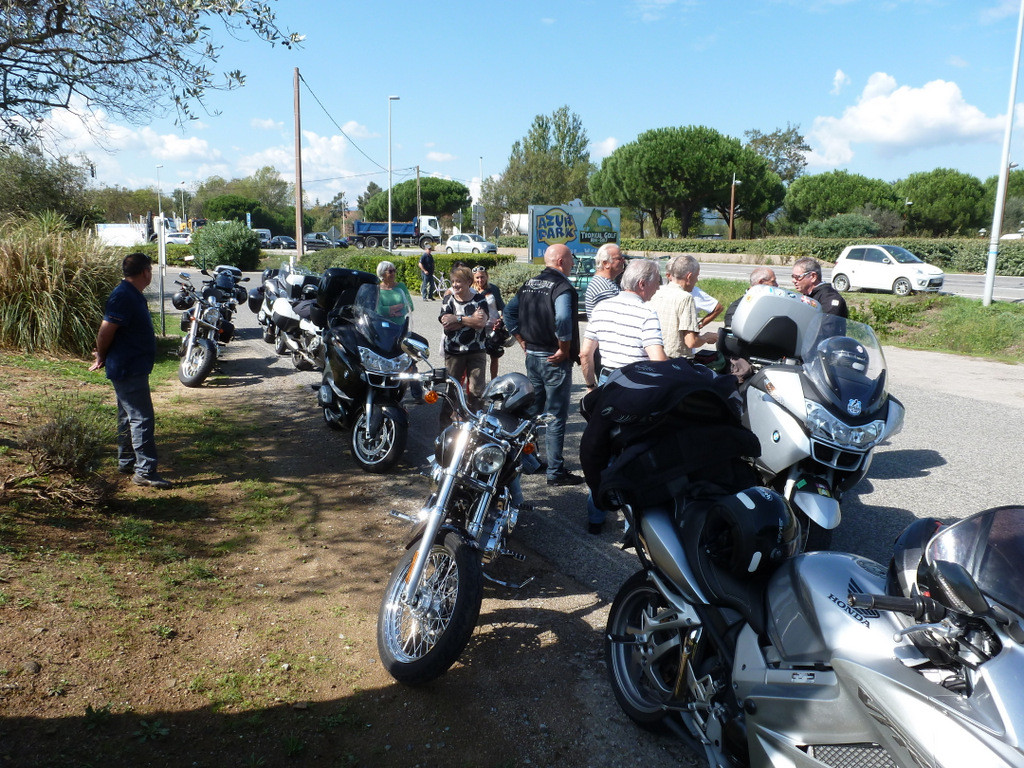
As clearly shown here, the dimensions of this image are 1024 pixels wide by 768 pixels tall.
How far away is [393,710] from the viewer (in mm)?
3191

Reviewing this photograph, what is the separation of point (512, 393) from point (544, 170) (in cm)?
6064

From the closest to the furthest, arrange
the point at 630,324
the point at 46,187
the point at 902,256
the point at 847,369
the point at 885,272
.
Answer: the point at 847,369 < the point at 630,324 < the point at 46,187 < the point at 885,272 < the point at 902,256

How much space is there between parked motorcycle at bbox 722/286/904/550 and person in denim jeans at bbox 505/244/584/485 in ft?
4.92

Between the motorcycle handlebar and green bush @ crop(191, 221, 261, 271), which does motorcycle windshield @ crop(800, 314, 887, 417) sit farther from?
green bush @ crop(191, 221, 261, 271)

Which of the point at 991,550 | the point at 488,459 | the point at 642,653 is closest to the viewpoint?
the point at 991,550

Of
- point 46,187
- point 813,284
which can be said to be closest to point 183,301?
point 813,284

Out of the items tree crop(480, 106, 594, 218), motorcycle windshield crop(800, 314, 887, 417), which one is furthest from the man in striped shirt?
tree crop(480, 106, 594, 218)

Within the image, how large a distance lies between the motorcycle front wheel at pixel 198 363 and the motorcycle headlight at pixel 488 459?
718cm

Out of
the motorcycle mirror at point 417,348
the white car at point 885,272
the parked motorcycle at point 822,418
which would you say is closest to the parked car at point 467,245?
the white car at point 885,272

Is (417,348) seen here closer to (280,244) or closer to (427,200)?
(280,244)

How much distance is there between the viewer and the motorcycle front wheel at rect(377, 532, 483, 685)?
3.14 metres

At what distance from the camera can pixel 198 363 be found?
32.5ft

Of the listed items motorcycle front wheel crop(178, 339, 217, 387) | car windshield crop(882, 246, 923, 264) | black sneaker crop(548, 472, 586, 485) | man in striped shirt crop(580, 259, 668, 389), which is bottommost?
black sneaker crop(548, 472, 586, 485)

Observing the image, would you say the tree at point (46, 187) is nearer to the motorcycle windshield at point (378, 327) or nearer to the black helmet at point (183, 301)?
the black helmet at point (183, 301)
